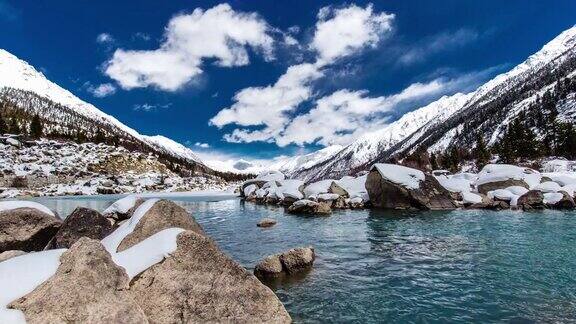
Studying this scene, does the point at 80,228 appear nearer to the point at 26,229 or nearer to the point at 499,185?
the point at 26,229

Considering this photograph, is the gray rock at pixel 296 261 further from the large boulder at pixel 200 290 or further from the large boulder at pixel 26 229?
the large boulder at pixel 26 229

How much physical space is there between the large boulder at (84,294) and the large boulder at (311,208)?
35510mm

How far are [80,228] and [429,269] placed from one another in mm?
15244

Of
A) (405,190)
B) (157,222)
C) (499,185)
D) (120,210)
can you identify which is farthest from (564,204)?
(157,222)

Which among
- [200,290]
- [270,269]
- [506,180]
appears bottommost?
[270,269]

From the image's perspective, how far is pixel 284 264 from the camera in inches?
711

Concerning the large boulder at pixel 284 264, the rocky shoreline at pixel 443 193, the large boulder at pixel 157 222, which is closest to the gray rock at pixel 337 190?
the rocky shoreline at pixel 443 193

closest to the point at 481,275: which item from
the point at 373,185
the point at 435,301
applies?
the point at 435,301

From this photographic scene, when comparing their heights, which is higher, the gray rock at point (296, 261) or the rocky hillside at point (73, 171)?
the rocky hillside at point (73, 171)

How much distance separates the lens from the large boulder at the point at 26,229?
1730 cm

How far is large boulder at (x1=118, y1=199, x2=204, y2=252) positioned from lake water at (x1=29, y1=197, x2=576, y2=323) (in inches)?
175

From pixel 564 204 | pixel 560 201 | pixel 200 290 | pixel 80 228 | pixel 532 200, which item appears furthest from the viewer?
pixel 532 200

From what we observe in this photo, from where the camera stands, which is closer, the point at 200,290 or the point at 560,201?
the point at 200,290

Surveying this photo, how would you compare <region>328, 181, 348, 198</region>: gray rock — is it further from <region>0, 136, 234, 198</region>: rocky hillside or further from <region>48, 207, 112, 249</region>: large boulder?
<region>0, 136, 234, 198</region>: rocky hillside
